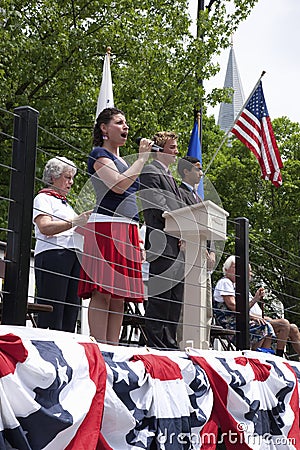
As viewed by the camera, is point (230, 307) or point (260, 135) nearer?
point (230, 307)

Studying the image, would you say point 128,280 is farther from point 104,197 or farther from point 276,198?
point 276,198

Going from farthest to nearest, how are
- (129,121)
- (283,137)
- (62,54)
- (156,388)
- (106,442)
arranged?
1. (283,137)
2. (129,121)
3. (62,54)
4. (156,388)
5. (106,442)

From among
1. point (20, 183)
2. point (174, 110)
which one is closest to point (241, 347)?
point (20, 183)

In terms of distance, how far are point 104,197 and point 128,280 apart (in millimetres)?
469

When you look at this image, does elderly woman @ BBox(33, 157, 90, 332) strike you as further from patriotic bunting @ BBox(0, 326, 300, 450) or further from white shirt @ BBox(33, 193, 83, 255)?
patriotic bunting @ BBox(0, 326, 300, 450)

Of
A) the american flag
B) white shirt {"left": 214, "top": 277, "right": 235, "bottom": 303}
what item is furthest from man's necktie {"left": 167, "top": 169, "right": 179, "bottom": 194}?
the american flag

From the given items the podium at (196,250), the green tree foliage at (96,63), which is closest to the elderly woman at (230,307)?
the podium at (196,250)

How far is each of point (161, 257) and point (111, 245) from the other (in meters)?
0.86

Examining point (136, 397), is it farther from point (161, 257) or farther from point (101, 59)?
point (101, 59)

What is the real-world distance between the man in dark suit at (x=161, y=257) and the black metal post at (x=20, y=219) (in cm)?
167

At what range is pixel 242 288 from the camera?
4.39 meters

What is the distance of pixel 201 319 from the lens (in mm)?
4227

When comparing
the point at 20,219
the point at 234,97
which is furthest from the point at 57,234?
the point at 234,97

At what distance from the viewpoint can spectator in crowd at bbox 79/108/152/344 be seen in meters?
3.75
